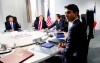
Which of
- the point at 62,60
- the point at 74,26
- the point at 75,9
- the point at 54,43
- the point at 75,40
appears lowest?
the point at 62,60

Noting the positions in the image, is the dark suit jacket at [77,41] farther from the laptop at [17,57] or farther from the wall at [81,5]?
the wall at [81,5]

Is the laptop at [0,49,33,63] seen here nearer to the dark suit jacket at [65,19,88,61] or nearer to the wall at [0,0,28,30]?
the dark suit jacket at [65,19,88,61]

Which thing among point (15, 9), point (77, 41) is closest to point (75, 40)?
point (77, 41)

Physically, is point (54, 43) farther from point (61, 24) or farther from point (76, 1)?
point (76, 1)

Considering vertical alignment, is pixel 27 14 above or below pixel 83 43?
above

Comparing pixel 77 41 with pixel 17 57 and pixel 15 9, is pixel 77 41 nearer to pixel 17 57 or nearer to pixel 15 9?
pixel 17 57

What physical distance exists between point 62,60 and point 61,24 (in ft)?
11.4

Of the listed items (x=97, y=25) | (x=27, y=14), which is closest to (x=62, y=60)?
(x=27, y=14)

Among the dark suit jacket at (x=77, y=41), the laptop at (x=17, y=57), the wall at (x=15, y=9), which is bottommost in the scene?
the laptop at (x=17, y=57)

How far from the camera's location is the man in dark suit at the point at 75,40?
6.10ft

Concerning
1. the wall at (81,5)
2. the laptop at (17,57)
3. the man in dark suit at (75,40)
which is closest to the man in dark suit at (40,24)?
the laptop at (17,57)

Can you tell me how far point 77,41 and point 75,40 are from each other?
0.11 feet

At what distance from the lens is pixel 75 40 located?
1860 millimetres

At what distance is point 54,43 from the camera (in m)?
2.65
